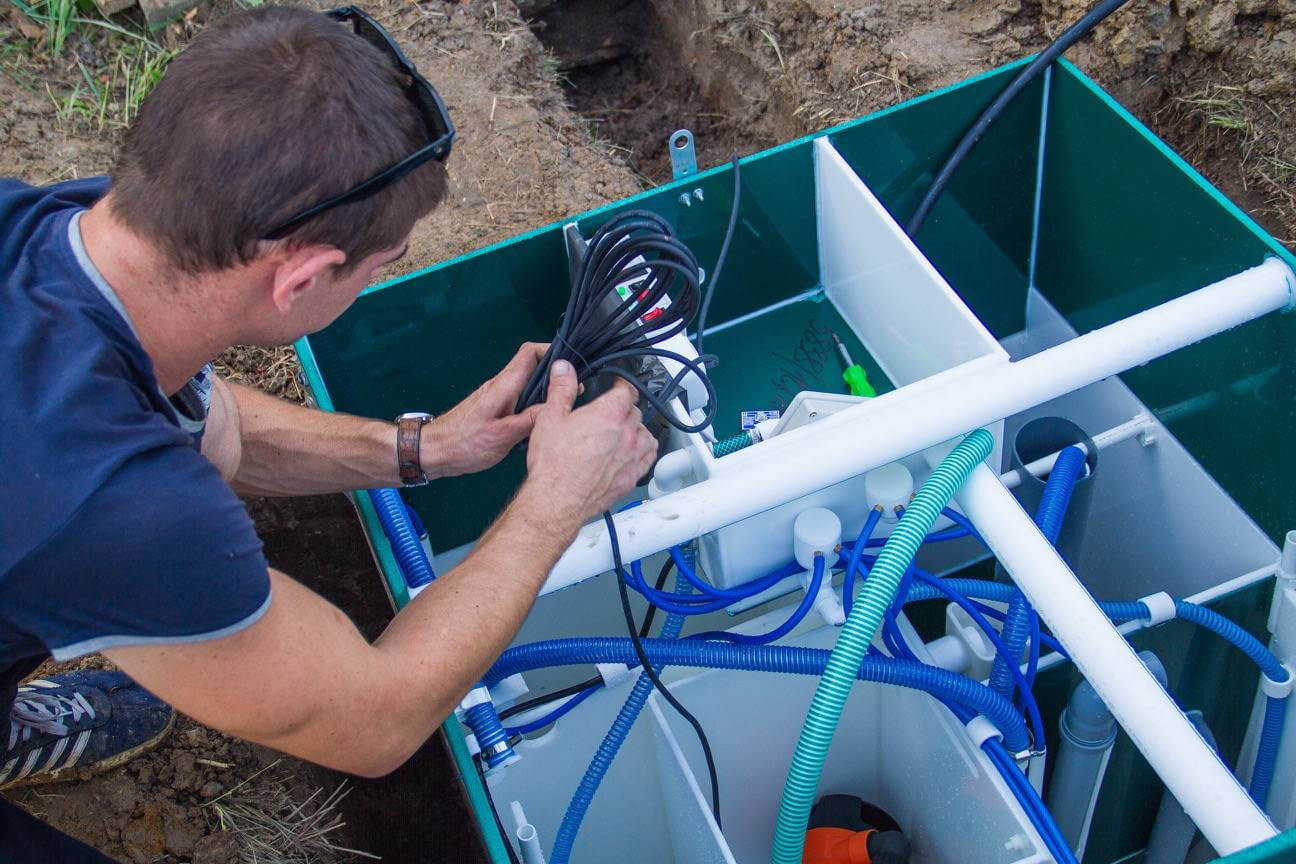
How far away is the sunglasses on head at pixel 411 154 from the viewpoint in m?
1.12

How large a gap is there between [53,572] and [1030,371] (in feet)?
3.55

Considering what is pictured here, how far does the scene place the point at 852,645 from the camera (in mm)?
1245

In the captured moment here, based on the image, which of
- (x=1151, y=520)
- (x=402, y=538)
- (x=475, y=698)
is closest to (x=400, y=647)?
(x=475, y=698)

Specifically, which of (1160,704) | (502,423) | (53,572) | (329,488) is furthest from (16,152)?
(1160,704)

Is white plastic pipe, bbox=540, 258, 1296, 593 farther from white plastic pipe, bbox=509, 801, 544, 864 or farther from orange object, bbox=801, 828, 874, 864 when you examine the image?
orange object, bbox=801, 828, 874, 864

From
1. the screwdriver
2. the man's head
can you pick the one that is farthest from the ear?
the screwdriver

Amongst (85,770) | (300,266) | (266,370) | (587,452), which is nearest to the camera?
(300,266)

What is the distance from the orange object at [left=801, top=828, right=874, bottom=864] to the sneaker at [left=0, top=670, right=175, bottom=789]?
1.21 meters

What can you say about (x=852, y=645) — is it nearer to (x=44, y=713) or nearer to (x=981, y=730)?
(x=981, y=730)

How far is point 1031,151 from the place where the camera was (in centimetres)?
208

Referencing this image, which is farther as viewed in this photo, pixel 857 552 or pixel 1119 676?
pixel 857 552

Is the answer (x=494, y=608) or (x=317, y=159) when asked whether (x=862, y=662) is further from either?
(x=317, y=159)

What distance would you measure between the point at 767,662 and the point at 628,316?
45cm

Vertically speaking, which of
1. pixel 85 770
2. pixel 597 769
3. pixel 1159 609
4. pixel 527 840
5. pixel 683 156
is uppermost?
pixel 683 156
